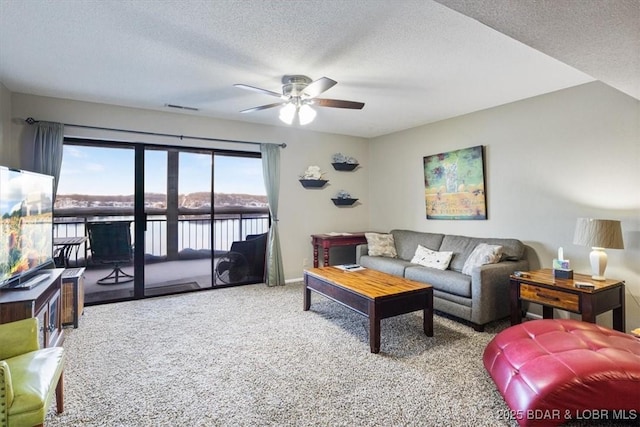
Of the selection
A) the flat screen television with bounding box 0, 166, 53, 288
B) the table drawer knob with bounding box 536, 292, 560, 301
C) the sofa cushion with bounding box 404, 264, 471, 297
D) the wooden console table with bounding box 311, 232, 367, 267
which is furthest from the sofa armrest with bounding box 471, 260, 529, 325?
the flat screen television with bounding box 0, 166, 53, 288

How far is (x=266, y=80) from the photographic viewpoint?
3.07 meters

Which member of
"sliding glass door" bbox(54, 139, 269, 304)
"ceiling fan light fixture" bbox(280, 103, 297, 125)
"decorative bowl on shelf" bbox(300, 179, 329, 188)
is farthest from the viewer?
"decorative bowl on shelf" bbox(300, 179, 329, 188)

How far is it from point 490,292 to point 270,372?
2198mm

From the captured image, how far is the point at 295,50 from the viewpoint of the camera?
247 cm

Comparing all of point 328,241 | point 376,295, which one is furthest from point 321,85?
point 328,241

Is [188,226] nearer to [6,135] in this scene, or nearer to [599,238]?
[6,135]

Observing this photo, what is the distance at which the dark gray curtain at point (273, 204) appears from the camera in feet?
15.6

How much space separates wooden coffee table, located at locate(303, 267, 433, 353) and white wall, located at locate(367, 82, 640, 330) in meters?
1.56

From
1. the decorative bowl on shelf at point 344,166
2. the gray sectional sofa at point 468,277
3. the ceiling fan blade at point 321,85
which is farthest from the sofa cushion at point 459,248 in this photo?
the ceiling fan blade at point 321,85

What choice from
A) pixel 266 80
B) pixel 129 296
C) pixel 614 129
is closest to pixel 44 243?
pixel 129 296

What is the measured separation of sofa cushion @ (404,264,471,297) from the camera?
10.5 feet

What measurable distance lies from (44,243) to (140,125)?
1.84 metres

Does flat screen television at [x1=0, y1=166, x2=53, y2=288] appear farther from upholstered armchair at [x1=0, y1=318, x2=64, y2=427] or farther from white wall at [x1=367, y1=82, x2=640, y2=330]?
white wall at [x1=367, y1=82, x2=640, y2=330]

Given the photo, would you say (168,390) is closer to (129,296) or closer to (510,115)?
(129,296)
